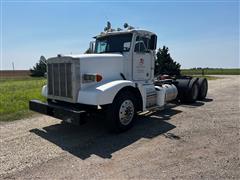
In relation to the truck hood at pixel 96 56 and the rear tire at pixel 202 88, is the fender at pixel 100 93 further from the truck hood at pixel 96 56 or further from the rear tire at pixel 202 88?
the rear tire at pixel 202 88

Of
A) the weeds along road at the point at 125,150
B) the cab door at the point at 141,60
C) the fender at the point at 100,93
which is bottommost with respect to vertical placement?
the weeds along road at the point at 125,150

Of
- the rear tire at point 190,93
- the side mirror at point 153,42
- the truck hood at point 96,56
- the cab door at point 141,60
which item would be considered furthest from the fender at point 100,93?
the rear tire at point 190,93

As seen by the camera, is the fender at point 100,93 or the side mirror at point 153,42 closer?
the fender at point 100,93

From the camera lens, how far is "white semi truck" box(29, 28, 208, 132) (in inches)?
228

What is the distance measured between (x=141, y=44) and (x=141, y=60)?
50cm

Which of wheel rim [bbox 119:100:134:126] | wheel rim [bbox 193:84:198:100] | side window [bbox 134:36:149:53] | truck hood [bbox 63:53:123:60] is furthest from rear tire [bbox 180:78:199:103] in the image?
wheel rim [bbox 119:100:134:126]

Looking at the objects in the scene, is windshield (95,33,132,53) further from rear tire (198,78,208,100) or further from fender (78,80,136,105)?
rear tire (198,78,208,100)

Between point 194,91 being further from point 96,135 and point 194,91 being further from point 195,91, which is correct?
point 96,135

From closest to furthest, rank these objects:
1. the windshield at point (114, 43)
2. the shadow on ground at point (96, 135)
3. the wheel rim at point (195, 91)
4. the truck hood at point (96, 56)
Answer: the shadow on ground at point (96, 135)
the truck hood at point (96, 56)
the windshield at point (114, 43)
the wheel rim at point (195, 91)

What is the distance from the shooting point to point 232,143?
529 centimetres

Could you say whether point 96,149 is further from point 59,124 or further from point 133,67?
point 133,67

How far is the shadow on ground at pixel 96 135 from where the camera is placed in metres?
5.11

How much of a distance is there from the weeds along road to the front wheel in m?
0.23

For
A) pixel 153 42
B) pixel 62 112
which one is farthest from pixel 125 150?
pixel 153 42
